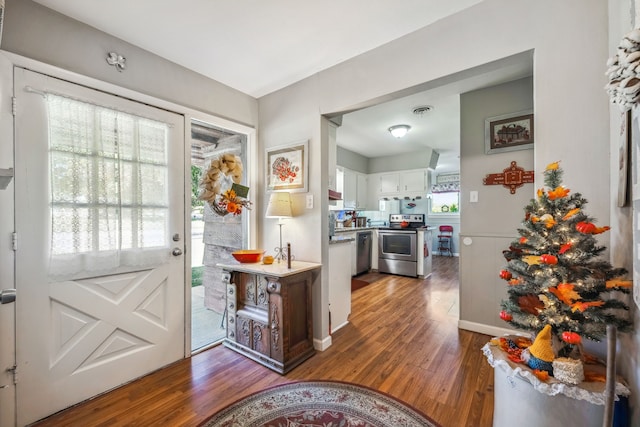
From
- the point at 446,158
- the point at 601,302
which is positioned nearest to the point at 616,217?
the point at 601,302

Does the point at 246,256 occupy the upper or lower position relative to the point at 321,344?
upper

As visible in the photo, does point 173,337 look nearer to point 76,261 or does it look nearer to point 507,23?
point 76,261

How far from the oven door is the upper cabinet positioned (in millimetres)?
948

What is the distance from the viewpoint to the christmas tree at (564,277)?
102 centimetres

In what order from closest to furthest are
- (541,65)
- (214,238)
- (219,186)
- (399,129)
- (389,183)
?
(541,65) → (219,186) → (214,238) → (399,129) → (389,183)

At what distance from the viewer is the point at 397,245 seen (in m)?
5.07

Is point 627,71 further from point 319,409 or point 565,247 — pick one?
point 319,409

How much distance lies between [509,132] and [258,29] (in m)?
2.48

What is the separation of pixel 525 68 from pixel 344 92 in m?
1.65

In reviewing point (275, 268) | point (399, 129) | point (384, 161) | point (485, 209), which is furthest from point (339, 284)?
point (384, 161)

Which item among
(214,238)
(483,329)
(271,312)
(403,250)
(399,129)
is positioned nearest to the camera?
(271,312)

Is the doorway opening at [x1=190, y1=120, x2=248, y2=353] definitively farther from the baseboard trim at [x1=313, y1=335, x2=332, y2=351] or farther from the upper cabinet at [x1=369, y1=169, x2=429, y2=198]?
the upper cabinet at [x1=369, y1=169, x2=429, y2=198]

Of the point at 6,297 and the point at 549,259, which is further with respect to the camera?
the point at 6,297

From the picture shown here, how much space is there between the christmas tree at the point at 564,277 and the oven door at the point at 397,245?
3.75 m
